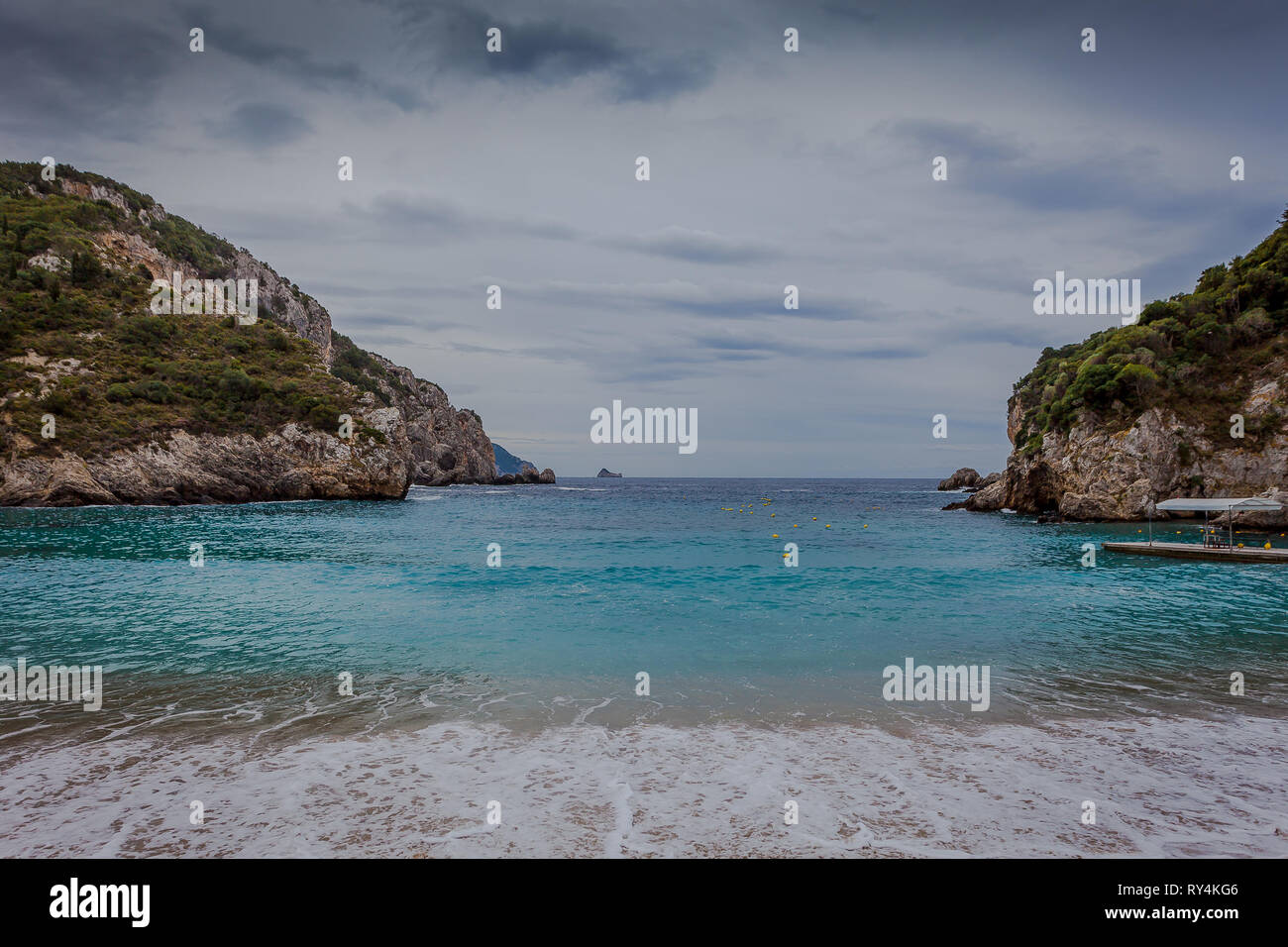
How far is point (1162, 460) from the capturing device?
1732 inches

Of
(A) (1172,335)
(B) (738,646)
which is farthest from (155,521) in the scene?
(A) (1172,335)

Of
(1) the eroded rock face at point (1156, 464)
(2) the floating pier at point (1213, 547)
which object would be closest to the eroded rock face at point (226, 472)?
(1) the eroded rock face at point (1156, 464)

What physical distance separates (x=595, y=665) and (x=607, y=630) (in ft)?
9.69

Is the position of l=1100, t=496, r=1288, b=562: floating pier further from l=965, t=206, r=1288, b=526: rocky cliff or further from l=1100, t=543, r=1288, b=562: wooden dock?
l=965, t=206, r=1288, b=526: rocky cliff

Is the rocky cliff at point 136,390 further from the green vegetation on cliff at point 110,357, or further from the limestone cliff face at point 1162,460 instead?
the limestone cliff face at point 1162,460

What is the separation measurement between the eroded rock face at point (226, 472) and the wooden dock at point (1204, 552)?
216ft

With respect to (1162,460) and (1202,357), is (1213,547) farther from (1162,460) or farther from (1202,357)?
(1202,357)

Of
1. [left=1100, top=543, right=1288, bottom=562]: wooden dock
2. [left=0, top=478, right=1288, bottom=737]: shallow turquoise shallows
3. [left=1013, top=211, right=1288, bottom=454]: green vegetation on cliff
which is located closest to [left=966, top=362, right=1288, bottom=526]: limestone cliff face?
[left=1013, top=211, right=1288, bottom=454]: green vegetation on cliff

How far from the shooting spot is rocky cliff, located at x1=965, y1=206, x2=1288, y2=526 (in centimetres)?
4238

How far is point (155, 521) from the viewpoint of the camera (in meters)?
41.2

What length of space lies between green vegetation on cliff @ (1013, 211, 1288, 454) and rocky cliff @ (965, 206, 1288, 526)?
3.0 inches

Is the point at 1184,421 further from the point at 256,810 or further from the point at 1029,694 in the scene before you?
the point at 256,810

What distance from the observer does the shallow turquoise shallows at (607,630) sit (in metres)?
9.70

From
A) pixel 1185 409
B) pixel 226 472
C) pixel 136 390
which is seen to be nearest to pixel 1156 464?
pixel 1185 409
